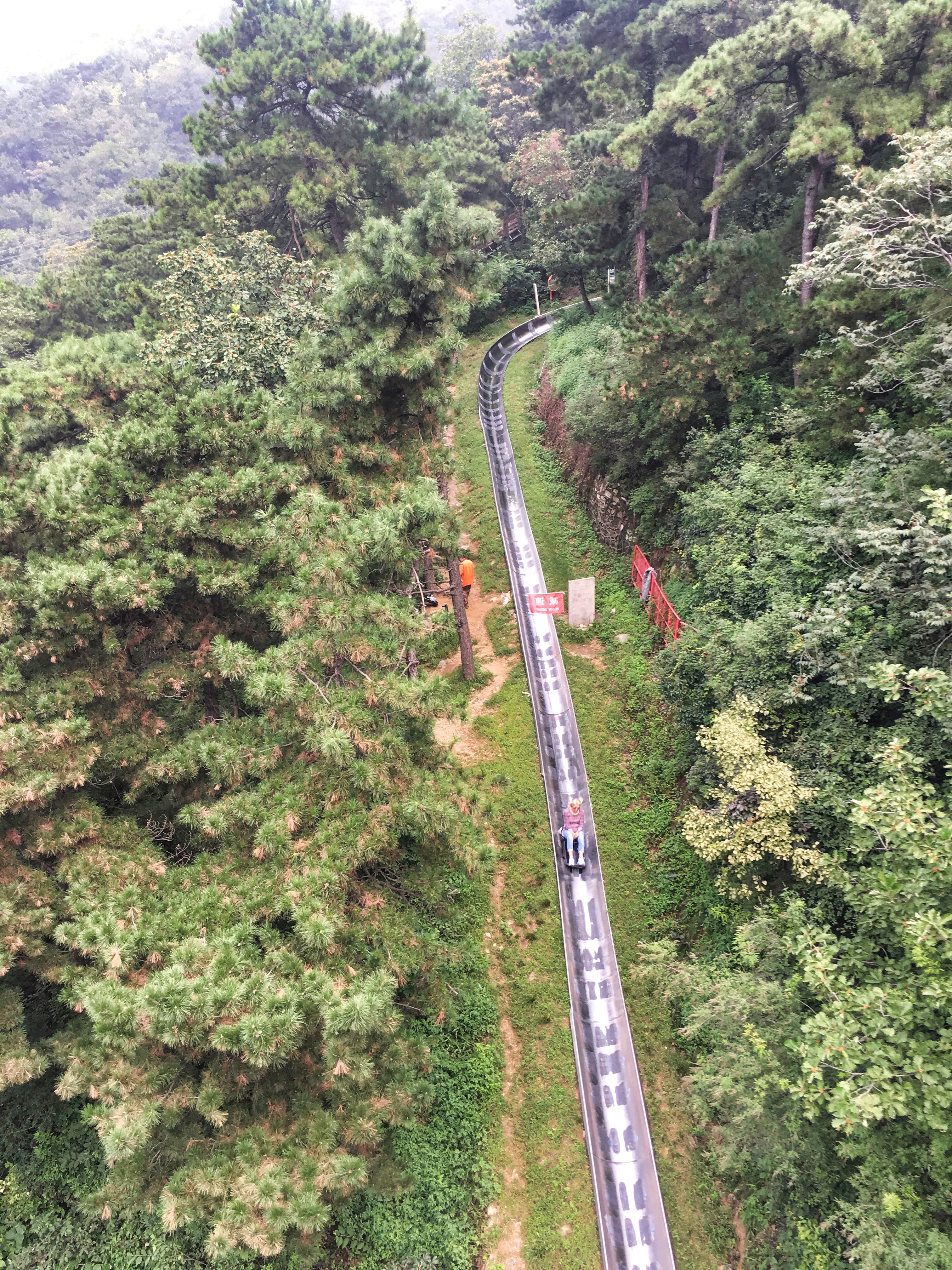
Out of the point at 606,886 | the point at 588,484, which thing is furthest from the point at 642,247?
the point at 606,886

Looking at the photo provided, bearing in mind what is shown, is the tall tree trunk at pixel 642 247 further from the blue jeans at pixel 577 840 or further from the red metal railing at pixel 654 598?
the blue jeans at pixel 577 840

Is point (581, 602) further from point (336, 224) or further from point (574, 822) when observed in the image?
point (336, 224)

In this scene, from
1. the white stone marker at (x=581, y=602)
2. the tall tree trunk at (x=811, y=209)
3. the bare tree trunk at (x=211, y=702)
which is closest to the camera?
the bare tree trunk at (x=211, y=702)

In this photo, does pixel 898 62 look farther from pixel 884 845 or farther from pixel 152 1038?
pixel 152 1038

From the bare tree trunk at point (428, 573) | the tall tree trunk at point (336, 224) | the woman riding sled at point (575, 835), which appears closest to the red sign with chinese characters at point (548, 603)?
the bare tree trunk at point (428, 573)

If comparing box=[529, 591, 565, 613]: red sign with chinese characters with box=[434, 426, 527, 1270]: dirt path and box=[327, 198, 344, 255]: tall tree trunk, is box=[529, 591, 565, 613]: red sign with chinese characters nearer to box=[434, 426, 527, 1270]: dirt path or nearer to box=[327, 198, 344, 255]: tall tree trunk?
box=[434, 426, 527, 1270]: dirt path
